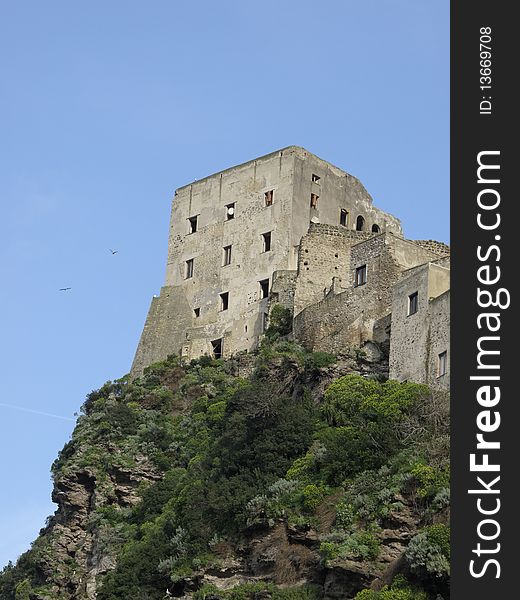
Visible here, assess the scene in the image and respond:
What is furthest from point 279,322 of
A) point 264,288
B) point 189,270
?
point 189,270

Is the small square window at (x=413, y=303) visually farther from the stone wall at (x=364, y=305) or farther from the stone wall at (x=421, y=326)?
the stone wall at (x=364, y=305)

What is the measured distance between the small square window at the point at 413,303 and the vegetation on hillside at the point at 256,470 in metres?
2.74

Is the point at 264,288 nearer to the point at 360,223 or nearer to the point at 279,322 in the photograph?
the point at 279,322

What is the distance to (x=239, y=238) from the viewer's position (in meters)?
62.9

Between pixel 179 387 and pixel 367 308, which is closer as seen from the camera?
pixel 367 308

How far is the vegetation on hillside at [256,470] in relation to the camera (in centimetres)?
3881

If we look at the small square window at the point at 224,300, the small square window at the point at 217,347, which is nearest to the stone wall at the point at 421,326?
the small square window at the point at 217,347

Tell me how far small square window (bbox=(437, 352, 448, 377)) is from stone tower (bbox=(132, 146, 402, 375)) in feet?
48.8

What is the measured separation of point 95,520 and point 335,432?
1275 centimetres

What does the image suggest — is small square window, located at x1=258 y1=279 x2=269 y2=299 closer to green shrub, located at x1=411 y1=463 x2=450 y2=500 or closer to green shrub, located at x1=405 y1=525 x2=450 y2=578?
green shrub, located at x1=411 y1=463 x2=450 y2=500

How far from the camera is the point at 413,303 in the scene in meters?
47.3

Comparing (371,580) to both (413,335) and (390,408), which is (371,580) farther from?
(413,335)

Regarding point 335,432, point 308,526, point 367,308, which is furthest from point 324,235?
point 308,526

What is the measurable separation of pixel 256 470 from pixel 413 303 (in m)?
8.04
